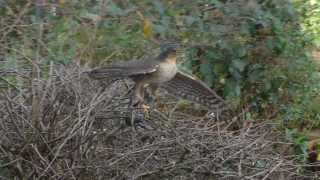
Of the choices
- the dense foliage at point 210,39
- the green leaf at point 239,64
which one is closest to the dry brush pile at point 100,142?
the dense foliage at point 210,39

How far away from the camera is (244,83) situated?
6805 millimetres

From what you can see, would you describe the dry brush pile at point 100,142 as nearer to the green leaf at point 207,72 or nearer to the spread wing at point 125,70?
the spread wing at point 125,70

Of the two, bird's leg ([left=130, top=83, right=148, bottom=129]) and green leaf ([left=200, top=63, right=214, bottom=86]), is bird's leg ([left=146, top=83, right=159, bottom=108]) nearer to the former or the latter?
bird's leg ([left=130, top=83, right=148, bottom=129])

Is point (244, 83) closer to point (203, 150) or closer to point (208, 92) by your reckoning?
point (208, 92)

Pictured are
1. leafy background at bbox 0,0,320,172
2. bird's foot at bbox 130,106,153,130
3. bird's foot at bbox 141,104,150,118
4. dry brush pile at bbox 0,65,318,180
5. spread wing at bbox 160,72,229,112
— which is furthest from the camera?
leafy background at bbox 0,0,320,172

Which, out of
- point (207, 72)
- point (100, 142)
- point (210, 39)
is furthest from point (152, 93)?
point (207, 72)

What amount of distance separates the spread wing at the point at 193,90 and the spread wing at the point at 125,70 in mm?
317

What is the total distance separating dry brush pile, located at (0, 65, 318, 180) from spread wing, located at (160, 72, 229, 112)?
0.84 meters

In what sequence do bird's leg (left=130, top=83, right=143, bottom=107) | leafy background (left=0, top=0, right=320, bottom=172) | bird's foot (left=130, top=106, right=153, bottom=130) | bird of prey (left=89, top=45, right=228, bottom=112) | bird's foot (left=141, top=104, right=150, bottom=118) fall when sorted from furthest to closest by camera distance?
leafy background (left=0, top=0, right=320, bottom=172)
bird of prey (left=89, top=45, right=228, bottom=112)
bird's leg (left=130, top=83, right=143, bottom=107)
bird's foot (left=141, top=104, right=150, bottom=118)
bird's foot (left=130, top=106, right=153, bottom=130)

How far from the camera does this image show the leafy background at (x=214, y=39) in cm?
573

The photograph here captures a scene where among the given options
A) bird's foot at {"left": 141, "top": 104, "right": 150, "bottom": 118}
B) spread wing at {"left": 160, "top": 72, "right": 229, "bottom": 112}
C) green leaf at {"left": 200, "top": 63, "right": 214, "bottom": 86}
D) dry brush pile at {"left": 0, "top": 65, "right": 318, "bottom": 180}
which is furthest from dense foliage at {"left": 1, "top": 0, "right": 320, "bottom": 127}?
dry brush pile at {"left": 0, "top": 65, "right": 318, "bottom": 180}

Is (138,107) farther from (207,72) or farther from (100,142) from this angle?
(207,72)

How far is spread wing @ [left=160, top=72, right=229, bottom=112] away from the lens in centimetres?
498

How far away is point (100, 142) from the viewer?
12.3 feet
